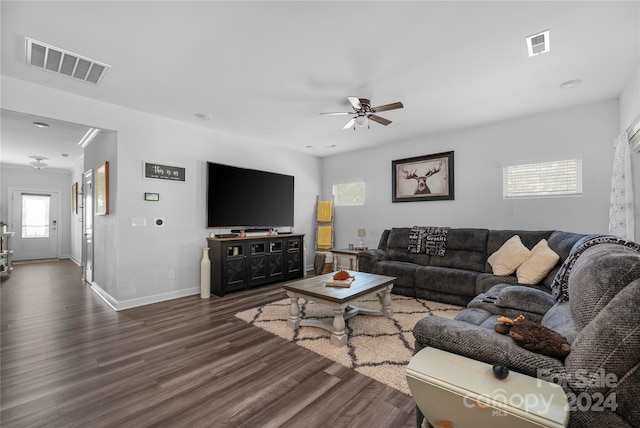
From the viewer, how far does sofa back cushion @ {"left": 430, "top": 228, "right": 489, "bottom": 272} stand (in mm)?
3947

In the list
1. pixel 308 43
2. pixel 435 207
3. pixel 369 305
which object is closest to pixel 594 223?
pixel 435 207

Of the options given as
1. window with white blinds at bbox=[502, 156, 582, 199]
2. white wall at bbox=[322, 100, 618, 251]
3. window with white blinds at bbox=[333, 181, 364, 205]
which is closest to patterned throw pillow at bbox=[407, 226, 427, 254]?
white wall at bbox=[322, 100, 618, 251]

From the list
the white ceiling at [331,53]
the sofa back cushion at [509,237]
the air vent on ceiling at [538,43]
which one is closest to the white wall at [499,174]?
the white ceiling at [331,53]

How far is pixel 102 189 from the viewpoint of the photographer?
4051mm

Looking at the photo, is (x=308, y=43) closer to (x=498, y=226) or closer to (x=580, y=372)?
(x=580, y=372)

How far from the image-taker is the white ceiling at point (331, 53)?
1997mm

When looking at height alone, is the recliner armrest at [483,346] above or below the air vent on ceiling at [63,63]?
below

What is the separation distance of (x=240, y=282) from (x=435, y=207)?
3.55m

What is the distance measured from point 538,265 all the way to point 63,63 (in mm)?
5186

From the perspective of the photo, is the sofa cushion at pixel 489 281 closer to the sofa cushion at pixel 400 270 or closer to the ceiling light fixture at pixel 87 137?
the sofa cushion at pixel 400 270

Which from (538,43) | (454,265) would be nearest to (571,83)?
(538,43)

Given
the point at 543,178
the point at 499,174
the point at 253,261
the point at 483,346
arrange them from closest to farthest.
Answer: the point at 483,346, the point at 543,178, the point at 499,174, the point at 253,261

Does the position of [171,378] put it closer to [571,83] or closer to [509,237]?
[509,237]

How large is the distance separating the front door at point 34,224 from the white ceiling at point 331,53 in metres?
7.01
